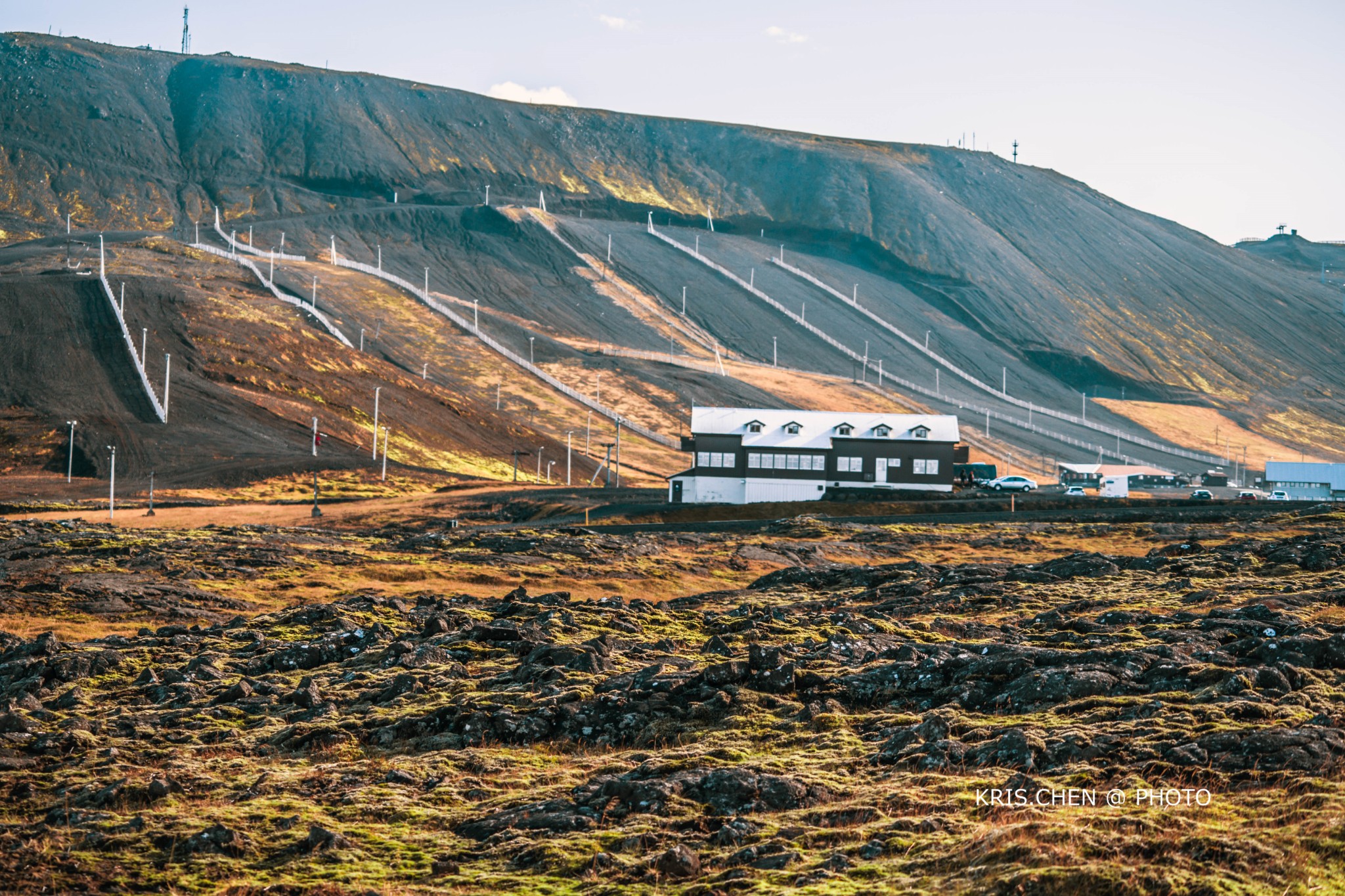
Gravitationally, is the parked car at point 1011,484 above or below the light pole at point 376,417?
below

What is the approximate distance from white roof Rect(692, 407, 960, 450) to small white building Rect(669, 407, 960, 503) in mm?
69

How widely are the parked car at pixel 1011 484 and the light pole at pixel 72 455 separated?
74.3 metres

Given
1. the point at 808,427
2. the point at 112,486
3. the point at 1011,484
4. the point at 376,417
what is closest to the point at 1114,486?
the point at 1011,484

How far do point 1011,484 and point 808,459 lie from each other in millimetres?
19989

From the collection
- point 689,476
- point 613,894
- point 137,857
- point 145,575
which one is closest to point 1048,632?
point 613,894

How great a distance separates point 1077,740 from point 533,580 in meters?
36.5

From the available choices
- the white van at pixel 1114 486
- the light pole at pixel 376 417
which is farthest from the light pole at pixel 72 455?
the white van at pixel 1114 486

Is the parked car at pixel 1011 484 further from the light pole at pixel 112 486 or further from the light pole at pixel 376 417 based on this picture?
the light pole at pixel 112 486

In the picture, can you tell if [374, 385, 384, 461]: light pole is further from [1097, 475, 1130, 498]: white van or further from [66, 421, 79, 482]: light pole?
[1097, 475, 1130, 498]: white van

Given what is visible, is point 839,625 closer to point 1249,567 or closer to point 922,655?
point 922,655

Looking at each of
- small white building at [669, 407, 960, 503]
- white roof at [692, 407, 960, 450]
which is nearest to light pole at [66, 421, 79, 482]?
small white building at [669, 407, 960, 503]

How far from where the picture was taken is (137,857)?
17.1m

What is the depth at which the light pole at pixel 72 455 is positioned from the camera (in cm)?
9950

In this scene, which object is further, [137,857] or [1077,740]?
[1077,740]
